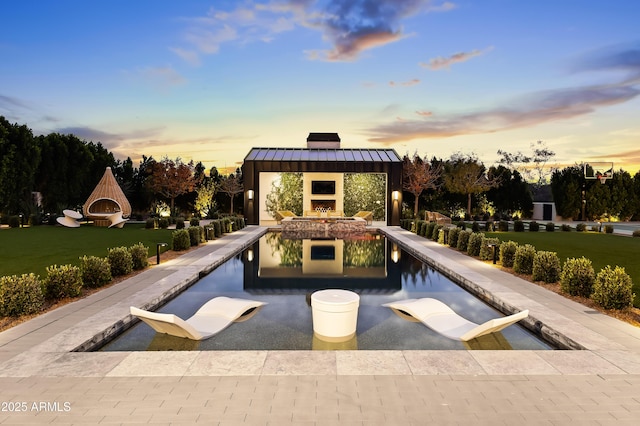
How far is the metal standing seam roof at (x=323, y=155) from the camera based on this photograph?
79.0 ft

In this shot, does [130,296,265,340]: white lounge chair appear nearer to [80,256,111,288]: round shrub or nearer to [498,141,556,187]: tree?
[80,256,111,288]: round shrub

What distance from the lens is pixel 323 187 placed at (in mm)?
25000

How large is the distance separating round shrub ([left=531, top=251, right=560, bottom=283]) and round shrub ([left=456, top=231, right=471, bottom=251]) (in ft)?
14.1

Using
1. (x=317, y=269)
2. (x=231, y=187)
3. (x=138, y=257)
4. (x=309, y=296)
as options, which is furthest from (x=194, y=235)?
(x=231, y=187)

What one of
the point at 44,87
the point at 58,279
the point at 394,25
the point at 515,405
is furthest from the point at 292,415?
the point at 44,87

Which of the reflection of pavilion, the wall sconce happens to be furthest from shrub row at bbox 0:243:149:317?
the wall sconce

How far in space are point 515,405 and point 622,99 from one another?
2479cm

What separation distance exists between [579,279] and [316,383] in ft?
18.6

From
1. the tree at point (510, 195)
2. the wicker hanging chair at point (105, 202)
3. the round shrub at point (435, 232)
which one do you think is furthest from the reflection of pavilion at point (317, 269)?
the tree at point (510, 195)

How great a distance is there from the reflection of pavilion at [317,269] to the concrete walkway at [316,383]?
3903 mm

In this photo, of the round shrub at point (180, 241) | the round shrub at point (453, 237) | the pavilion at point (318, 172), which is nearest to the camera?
the round shrub at point (180, 241)

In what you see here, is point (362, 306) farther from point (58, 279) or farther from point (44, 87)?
point (44, 87)

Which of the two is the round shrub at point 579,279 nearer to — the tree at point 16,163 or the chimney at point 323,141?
the chimney at point 323,141

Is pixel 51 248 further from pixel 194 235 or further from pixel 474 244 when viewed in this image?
pixel 474 244
